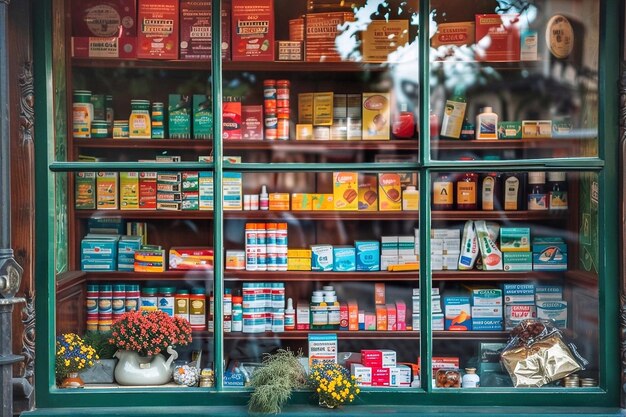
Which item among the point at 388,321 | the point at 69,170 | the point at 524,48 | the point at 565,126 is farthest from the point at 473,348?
the point at 69,170

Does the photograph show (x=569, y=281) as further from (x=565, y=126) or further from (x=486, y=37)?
(x=486, y=37)

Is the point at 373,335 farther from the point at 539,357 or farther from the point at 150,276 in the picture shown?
the point at 150,276

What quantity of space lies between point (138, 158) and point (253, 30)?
3.81ft

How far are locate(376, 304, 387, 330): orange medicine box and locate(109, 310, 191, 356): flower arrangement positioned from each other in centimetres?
147

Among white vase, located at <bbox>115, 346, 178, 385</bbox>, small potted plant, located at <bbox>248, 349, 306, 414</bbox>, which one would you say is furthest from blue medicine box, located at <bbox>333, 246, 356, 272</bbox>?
white vase, located at <bbox>115, 346, 178, 385</bbox>

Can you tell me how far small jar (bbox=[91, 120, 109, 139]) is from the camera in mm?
4923

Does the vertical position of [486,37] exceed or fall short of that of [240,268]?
it exceeds it

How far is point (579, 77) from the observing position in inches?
183

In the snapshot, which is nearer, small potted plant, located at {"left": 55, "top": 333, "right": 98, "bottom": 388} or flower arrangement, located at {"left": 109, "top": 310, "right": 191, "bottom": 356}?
small potted plant, located at {"left": 55, "top": 333, "right": 98, "bottom": 388}

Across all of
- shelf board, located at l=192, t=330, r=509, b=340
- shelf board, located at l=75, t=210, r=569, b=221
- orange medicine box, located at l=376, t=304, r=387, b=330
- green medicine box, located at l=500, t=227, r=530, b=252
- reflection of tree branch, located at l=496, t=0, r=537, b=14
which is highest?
reflection of tree branch, located at l=496, t=0, r=537, b=14

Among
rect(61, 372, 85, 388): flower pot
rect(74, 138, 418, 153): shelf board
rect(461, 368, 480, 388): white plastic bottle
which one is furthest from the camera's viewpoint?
rect(74, 138, 418, 153): shelf board

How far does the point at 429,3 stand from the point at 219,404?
244cm

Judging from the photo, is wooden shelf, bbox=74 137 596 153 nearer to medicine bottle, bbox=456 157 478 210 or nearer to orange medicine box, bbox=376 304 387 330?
medicine bottle, bbox=456 157 478 210

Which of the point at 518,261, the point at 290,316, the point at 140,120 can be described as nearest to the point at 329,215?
the point at 290,316
